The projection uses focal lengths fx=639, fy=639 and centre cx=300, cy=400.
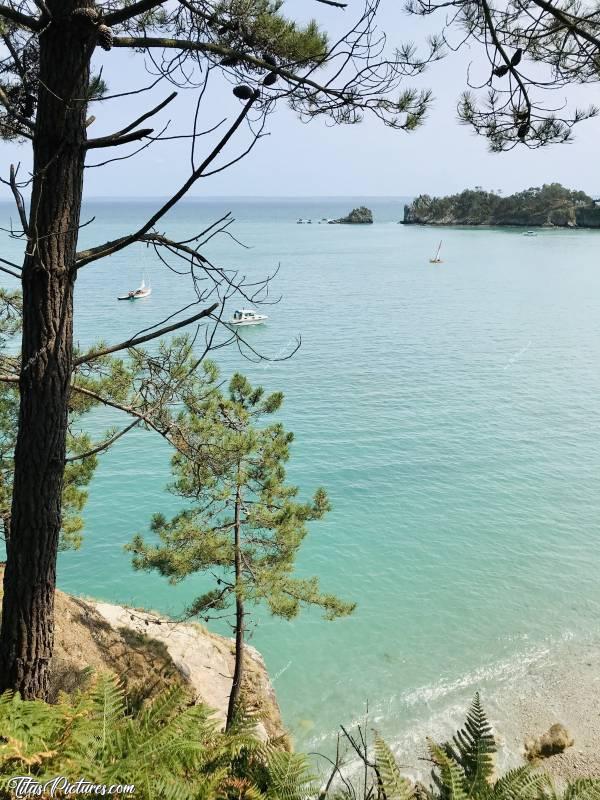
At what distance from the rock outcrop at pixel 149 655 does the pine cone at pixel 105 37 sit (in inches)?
228

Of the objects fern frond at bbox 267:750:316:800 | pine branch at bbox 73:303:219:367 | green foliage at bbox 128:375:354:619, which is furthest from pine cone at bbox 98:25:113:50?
green foliage at bbox 128:375:354:619

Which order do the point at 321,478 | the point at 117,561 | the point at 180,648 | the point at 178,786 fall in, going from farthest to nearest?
1. the point at 321,478
2. the point at 117,561
3. the point at 180,648
4. the point at 178,786

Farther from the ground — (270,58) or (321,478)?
(270,58)

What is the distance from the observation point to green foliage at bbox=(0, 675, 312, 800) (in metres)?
2.59

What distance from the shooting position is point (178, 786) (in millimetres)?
2617

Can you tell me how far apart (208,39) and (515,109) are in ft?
6.45

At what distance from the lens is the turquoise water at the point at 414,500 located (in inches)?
439

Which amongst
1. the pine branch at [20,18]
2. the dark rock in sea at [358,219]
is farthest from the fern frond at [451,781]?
the dark rock in sea at [358,219]

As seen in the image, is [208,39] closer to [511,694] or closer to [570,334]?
[511,694]

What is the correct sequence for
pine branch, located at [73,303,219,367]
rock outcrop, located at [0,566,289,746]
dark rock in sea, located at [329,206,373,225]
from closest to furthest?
pine branch, located at [73,303,219,367]
rock outcrop, located at [0,566,289,746]
dark rock in sea, located at [329,206,373,225]

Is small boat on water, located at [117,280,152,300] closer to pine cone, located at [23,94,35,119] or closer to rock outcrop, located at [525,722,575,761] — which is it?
rock outcrop, located at [525,722,575,761]

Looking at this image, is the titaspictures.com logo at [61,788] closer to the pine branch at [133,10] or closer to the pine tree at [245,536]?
the pine branch at [133,10]

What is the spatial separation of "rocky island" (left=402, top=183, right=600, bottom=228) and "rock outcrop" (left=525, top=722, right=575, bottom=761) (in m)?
102

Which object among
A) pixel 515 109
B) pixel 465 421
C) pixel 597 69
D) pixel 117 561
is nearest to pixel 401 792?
pixel 515 109
